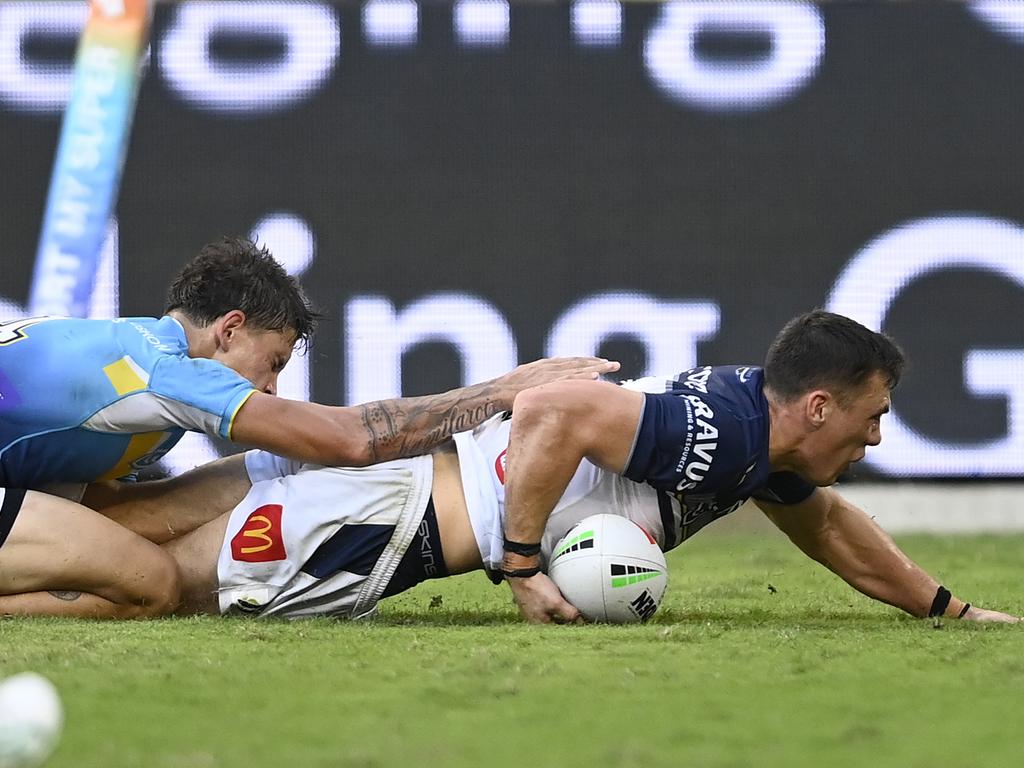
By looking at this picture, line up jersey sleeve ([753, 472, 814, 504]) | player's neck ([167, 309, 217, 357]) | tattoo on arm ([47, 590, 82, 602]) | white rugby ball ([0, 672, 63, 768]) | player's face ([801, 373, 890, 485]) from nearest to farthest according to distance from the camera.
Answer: white rugby ball ([0, 672, 63, 768])
player's face ([801, 373, 890, 485])
tattoo on arm ([47, 590, 82, 602])
jersey sleeve ([753, 472, 814, 504])
player's neck ([167, 309, 217, 357])

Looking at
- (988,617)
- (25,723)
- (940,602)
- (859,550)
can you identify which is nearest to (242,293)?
(859,550)

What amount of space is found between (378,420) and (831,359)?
127 cm

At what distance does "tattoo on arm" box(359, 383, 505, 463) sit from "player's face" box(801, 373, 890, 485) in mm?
960

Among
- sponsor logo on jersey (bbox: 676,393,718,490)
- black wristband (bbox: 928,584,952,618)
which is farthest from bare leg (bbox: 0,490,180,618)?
black wristband (bbox: 928,584,952,618)

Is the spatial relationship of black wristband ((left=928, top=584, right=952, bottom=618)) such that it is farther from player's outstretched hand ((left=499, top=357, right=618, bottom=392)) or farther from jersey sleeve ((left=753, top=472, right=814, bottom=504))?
player's outstretched hand ((left=499, top=357, right=618, bottom=392))

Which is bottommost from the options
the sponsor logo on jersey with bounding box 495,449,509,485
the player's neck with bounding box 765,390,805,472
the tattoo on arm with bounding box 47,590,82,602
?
the tattoo on arm with bounding box 47,590,82,602

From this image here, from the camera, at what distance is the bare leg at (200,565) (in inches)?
180

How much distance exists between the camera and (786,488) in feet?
14.9

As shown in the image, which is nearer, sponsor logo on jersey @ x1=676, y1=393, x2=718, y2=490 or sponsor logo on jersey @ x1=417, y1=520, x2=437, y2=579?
sponsor logo on jersey @ x1=676, y1=393, x2=718, y2=490

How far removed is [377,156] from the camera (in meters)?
7.78

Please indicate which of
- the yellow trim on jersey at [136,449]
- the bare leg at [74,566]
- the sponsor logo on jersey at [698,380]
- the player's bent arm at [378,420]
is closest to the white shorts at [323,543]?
the player's bent arm at [378,420]

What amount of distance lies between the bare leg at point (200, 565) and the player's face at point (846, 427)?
172 cm

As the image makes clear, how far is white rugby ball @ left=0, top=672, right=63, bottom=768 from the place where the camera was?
2.18 metres

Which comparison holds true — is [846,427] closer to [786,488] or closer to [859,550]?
[786,488]
